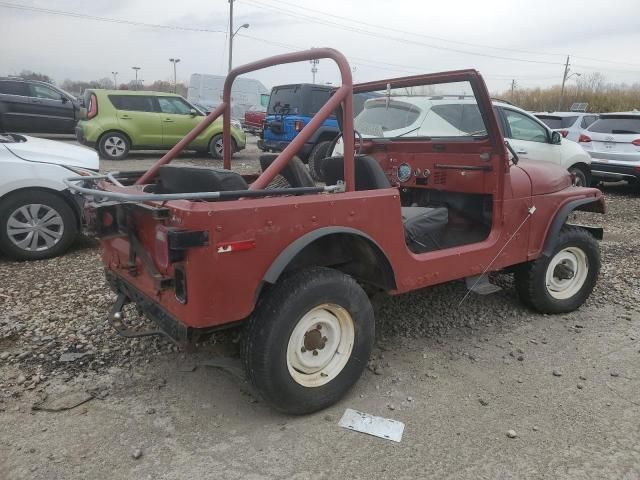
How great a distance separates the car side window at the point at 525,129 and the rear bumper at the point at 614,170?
2536 mm

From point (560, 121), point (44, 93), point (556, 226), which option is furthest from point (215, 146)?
point (556, 226)

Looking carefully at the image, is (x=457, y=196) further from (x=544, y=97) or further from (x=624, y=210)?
(x=544, y=97)

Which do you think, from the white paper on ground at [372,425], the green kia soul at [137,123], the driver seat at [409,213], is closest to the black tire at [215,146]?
the green kia soul at [137,123]

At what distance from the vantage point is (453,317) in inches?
161

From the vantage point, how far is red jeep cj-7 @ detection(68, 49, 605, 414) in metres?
2.36

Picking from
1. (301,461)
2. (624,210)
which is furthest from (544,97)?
(301,461)

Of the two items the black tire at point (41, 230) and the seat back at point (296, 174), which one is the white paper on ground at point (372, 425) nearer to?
the seat back at point (296, 174)

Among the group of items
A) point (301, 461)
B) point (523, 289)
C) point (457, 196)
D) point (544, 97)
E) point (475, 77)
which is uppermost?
point (544, 97)

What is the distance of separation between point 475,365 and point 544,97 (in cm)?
3828

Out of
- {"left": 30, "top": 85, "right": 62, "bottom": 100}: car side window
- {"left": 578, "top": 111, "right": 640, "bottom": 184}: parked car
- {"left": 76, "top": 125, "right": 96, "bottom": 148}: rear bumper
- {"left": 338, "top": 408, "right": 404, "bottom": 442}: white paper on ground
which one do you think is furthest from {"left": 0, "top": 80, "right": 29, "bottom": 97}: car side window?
{"left": 338, "top": 408, "right": 404, "bottom": 442}: white paper on ground

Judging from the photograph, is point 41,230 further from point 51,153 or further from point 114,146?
point 114,146

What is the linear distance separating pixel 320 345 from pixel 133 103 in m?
11.0

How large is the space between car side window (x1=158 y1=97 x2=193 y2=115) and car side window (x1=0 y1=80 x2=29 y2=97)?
12.7 feet

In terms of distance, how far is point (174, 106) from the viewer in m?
12.6
